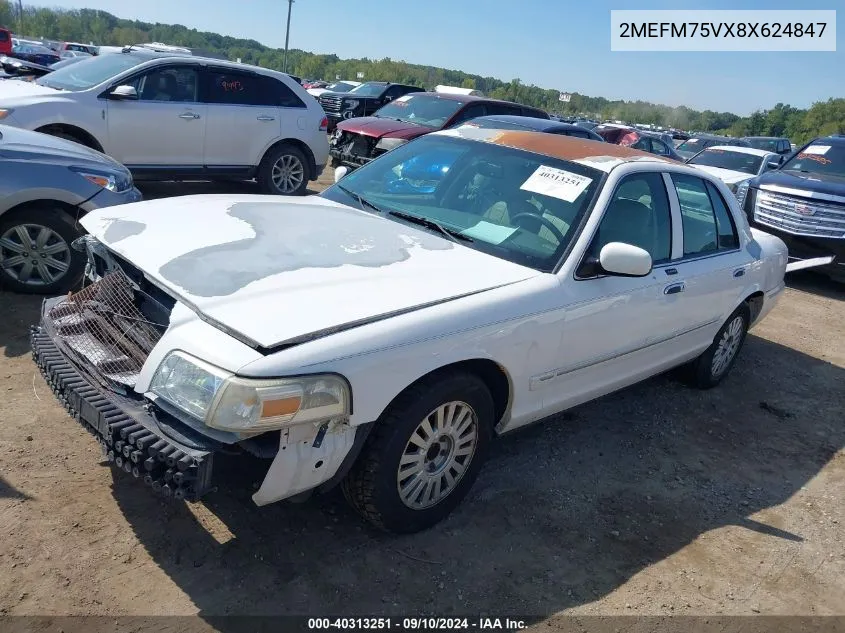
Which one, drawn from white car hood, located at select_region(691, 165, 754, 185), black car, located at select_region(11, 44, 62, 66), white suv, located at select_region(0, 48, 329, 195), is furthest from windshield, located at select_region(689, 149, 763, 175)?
black car, located at select_region(11, 44, 62, 66)

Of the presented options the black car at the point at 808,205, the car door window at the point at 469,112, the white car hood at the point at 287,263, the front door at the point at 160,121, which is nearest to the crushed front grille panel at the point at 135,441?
the white car hood at the point at 287,263

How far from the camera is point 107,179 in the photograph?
17.2 feet

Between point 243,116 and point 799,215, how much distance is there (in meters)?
7.25

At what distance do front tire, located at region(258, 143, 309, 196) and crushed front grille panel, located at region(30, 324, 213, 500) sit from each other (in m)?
6.54

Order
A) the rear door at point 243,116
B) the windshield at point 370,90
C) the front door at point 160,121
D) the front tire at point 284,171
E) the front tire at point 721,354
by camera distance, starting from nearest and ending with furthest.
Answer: the front tire at point 721,354, the front door at point 160,121, the rear door at point 243,116, the front tire at point 284,171, the windshield at point 370,90

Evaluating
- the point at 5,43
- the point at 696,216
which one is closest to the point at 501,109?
the point at 696,216

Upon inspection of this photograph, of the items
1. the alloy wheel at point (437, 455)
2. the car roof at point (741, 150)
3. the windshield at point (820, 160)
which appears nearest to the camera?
the alloy wheel at point (437, 455)

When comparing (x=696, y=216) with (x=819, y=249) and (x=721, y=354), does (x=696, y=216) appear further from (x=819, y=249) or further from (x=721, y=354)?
(x=819, y=249)

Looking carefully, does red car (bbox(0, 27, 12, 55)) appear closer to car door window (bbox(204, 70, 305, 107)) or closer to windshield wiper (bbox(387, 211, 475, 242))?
car door window (bbox(204, 70, 305, 107))

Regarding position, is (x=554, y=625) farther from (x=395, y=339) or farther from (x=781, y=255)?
(x=781, y=255)

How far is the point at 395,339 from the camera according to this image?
8.73ft

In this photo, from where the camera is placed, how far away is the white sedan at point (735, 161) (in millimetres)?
13000

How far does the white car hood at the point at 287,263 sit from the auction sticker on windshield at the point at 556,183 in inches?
23.7

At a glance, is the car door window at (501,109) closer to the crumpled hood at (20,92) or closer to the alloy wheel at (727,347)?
the crumpled hood at (20,92)
